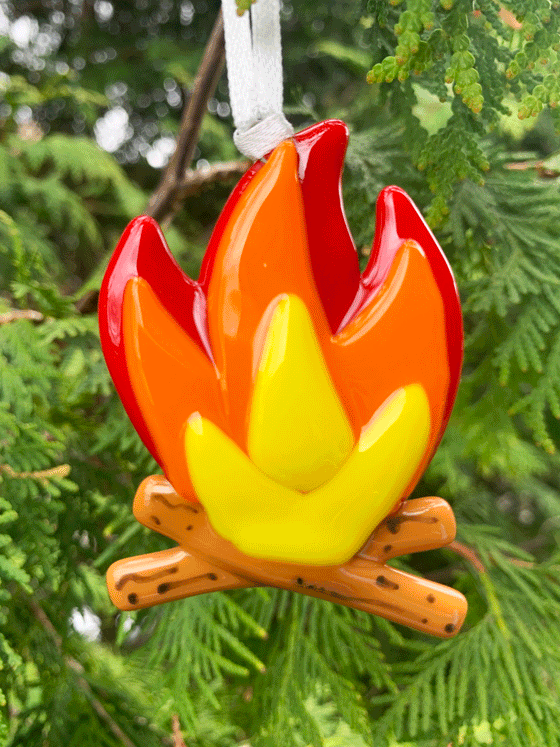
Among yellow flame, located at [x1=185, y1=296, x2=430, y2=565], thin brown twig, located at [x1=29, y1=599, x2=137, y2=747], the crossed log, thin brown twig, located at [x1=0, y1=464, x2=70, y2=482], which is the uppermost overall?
yellow flame, located at [x1=185, y1=296, x2=430, y2=565]

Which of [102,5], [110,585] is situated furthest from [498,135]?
[102,5]

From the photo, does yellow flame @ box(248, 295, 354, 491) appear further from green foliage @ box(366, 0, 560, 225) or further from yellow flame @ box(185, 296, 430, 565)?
green foliage @ box(366, 0, 560, 225)

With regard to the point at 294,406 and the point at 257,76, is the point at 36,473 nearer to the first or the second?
the point at 294,406

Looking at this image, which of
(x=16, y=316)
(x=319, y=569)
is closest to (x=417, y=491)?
(x=319, y=569)

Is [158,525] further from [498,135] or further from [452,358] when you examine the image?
[498,135]

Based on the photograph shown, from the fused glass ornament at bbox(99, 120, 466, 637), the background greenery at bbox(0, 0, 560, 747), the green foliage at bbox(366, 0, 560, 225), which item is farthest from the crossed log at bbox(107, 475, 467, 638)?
the green foliage at bbox(366, 0, 560, 225)

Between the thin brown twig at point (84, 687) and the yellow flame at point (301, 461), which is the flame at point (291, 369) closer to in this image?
the yellow flame at point (301, 461)

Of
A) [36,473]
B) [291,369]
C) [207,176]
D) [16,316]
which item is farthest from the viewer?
[207,176]

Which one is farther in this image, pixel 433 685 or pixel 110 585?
pixel 433 685
